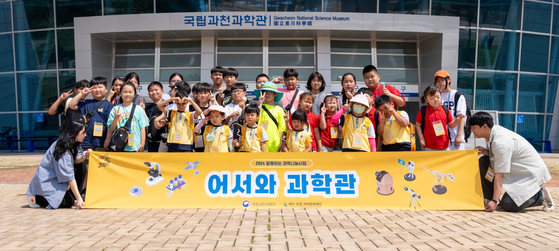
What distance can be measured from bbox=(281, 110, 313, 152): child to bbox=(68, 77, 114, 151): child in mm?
3070

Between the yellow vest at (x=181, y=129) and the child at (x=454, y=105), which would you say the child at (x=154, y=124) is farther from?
the child at (x=454, y=105)

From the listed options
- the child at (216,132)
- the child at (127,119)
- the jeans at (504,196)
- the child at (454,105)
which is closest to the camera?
the jeans at (504,196)

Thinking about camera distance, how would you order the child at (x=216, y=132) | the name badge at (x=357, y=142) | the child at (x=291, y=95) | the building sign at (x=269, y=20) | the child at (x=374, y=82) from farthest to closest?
the building sign at (x=269, y=20), the child at (x=291, y=95), the child at (x=374, y=82), the child at (x=216, y=132), the name badge at (x=357, y=142)

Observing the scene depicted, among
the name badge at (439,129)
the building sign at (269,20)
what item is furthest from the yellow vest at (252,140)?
the building sign at (269,20)

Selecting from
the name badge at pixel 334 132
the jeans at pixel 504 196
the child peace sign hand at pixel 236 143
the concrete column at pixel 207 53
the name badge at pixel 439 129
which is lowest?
the jeans at pixel 504 196

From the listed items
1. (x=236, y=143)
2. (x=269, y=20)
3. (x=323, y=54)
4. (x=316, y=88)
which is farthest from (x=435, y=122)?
(x=323, y=54)

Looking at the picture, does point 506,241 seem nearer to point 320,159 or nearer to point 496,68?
point 320,159

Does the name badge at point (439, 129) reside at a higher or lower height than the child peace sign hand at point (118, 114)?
lower

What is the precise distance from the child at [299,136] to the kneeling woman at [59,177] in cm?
307

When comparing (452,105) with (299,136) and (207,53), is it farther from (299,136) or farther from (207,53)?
(207,53)

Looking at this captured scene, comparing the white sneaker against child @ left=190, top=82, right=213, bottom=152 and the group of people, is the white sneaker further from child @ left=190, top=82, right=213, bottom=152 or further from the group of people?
child @ left=190, top=82, right=213, bottom=152

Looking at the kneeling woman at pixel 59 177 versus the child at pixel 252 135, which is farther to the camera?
the child at pixel 252 135

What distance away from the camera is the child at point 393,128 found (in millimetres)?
6500

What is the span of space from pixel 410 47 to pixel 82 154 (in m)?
16.2
